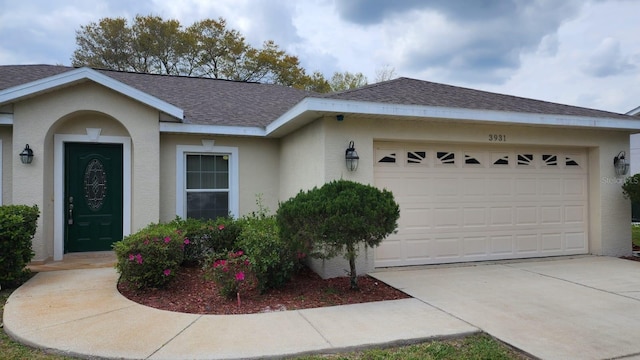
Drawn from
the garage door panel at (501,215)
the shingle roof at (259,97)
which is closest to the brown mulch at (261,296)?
the shingle roof at (259,97)

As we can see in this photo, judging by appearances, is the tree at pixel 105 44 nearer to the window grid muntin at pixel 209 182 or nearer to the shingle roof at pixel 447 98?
the window grid muntin at pixel 209 182

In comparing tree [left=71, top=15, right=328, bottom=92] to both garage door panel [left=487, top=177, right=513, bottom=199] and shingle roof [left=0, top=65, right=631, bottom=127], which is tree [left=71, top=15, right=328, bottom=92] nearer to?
shingle roof [left=0, top=65, right=631, bottom=127]

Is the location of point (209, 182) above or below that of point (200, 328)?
above

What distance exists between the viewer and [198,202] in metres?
8.42

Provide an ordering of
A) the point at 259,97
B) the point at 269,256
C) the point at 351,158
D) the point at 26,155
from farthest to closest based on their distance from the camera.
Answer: the point at 259,97
the point at 26,155
the point at 351,158
the point at 269,256

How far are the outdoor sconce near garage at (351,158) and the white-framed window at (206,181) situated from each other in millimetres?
3122

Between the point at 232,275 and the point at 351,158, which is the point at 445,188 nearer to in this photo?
the point at 351,158

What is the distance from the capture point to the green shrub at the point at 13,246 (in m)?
5.42

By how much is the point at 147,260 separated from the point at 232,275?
126 centimetres

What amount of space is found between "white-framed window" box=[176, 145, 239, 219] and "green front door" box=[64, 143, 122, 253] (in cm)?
124

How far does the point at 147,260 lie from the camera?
5.33 m

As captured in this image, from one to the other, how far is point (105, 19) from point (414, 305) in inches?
969

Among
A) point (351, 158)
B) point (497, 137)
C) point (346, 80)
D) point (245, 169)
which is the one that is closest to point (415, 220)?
point (351, 158)

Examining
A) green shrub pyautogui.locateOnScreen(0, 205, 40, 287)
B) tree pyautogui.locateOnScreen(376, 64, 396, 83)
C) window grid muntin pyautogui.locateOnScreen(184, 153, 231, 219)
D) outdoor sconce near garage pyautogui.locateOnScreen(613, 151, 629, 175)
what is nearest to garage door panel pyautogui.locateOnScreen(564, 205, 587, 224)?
outdoor sconce near garage pyautogui.locateOnScreen(613, 151, 629, 175)
